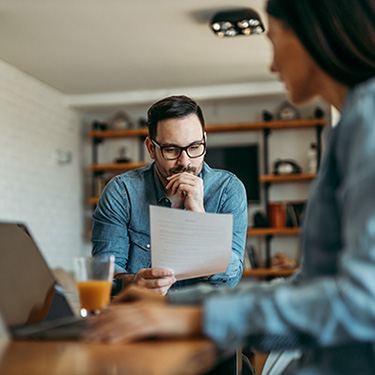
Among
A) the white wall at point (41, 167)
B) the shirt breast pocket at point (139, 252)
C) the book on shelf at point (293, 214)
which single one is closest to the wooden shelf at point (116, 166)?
the white wall at point (41, 167)

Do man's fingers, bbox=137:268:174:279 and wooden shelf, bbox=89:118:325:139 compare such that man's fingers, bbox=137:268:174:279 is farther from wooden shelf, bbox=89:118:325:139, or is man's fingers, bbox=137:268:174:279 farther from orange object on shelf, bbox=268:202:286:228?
wooden shelf, bbox=89:118:325:139

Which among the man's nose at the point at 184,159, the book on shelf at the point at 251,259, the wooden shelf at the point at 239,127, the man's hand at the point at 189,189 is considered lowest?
the book on shelf at the point at 251,259

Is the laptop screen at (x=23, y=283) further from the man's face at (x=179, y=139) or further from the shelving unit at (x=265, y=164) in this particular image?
the shelving unit at (x=265, y=164)

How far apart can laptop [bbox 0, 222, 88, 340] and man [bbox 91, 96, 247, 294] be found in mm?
611

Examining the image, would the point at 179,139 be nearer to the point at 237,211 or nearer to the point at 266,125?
the point at 237,211

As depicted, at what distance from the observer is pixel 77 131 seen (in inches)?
257

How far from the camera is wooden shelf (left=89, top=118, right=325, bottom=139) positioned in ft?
19.3

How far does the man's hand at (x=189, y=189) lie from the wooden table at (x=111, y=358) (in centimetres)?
102

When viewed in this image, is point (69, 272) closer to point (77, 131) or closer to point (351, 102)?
point (77, 131)

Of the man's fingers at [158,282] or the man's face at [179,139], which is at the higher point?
the man's face at [179,139]

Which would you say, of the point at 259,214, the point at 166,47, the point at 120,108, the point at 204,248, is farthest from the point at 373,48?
the point at 120,108

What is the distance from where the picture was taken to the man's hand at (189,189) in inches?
73.0

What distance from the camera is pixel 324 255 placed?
88cm

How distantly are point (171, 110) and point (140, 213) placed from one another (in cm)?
38
